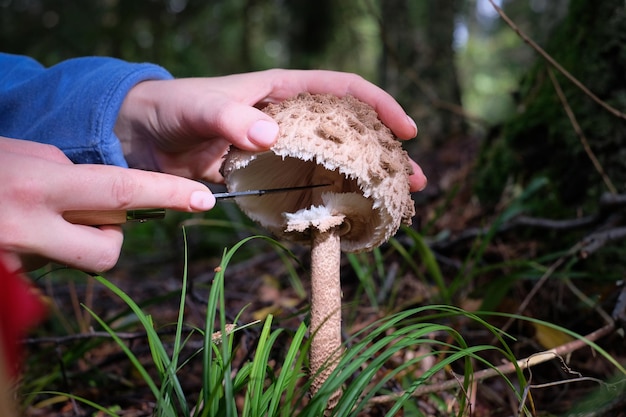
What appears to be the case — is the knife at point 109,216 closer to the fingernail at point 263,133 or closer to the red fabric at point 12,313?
the fingernail at point 263,133

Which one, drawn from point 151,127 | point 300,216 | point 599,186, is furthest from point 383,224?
point 599,186

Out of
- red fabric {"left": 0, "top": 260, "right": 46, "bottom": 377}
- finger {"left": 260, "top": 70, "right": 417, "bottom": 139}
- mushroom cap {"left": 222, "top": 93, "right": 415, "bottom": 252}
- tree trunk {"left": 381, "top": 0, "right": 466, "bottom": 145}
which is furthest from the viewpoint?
tree trunk {"left": 381, "top": 0, "right": 466, "bottom": 145}

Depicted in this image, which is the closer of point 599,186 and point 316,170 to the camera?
point 316,170

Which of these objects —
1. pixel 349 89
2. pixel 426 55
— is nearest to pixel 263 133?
pixel 349 89

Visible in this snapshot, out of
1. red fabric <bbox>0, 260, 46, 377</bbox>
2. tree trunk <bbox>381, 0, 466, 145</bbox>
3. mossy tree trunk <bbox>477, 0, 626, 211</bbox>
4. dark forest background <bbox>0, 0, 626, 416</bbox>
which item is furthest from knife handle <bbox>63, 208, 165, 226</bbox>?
tree trunk <bbox>381, 0, 466, 145</bbox>

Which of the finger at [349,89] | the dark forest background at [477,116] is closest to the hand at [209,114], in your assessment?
the finger at [349,89]

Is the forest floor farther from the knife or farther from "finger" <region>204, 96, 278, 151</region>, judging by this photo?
"finger" <region>204, 96, 278, 151</region>

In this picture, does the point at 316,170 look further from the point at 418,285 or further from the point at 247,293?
the point at 247,293
